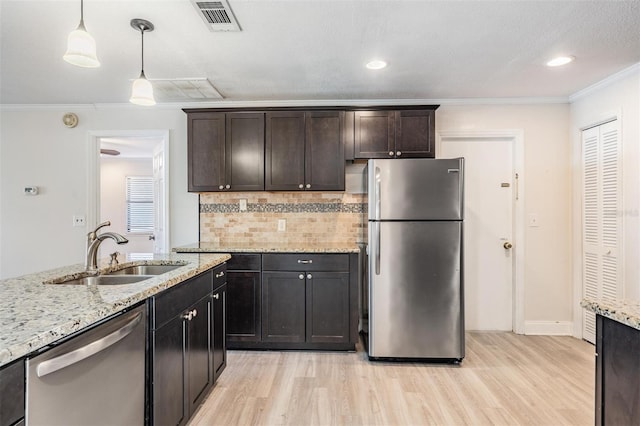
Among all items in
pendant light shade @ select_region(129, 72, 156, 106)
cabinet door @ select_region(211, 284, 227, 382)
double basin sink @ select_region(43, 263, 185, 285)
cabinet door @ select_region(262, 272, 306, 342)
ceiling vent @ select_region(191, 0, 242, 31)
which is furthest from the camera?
cabinet door @ select_region(262, 272, 306, 342)

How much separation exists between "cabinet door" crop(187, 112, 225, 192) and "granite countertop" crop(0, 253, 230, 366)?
1642mm

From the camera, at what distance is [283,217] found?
3.49 metres

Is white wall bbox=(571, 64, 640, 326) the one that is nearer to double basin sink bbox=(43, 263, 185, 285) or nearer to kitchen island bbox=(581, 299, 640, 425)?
kitchen island bbox=(581, 299, 640, 425)

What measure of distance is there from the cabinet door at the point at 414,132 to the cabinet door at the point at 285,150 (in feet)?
3.11

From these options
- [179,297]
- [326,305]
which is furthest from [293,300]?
[179,297]

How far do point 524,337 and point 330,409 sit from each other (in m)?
2.32

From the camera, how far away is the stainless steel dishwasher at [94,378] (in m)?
0.89

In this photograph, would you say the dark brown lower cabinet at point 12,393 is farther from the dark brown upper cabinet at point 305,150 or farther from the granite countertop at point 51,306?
the dark brown upper cabinet at point 305,150

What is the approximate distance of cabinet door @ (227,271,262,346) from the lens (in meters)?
2.92

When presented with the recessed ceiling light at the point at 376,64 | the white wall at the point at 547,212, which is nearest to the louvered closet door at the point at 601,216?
the white wall at the point at 547,212

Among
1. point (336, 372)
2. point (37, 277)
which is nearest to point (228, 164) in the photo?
point (37, 277)

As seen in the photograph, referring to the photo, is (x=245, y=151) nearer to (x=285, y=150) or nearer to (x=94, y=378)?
(x=285, y=150)

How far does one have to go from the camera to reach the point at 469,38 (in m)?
2.16

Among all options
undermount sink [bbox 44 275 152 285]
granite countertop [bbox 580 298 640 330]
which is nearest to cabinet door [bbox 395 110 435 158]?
granite countertop [bbox 580 298 640 330]
